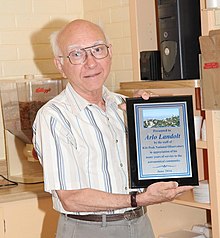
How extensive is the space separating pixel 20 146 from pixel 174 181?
5.49 feet

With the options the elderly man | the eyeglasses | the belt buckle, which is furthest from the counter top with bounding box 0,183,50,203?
the eyeglasses

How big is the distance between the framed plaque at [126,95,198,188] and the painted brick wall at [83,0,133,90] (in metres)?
1.36

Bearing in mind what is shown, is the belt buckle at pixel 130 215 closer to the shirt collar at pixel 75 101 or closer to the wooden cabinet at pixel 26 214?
the shirt collar at pixel 75 101

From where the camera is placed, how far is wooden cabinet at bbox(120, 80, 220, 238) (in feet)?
9.30

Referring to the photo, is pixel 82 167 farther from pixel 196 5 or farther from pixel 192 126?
pixel 196 5

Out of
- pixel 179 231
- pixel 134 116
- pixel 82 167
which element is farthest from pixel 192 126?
pixel 179 231

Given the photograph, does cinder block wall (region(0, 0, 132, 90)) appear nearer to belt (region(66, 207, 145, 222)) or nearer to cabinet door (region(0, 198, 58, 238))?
cabinet door (region(0, 198, 58, 238))

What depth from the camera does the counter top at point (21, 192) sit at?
330 cm

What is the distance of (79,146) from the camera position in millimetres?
2234

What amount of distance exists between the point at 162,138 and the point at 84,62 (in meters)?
0.37

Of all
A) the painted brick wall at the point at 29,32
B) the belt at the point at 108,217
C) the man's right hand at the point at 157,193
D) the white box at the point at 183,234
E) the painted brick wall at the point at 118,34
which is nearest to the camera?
the man's right hand at the point at 157,193

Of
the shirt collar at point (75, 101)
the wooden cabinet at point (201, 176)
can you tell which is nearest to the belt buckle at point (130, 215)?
the shirt collar at point (75, 101)

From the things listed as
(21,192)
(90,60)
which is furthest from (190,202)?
(90,60)

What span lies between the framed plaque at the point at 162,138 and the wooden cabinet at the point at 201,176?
21.0 inches
